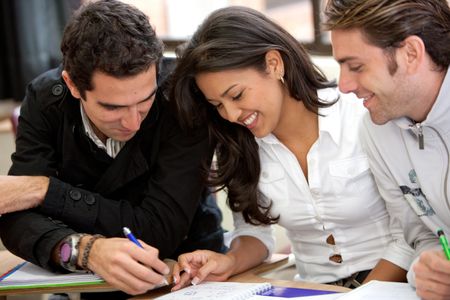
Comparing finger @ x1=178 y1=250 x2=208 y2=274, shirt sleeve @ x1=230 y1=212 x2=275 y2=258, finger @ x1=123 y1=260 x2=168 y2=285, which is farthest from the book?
shirt sleeve @ x1=230 y1=212 x2=275 y2=258

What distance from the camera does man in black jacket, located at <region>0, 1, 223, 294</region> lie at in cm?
208

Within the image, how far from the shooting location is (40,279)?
2.03m

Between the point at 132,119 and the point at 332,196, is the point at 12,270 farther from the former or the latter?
the point at 332,196

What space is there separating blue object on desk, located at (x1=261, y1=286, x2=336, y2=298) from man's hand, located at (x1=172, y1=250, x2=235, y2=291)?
0.65 feet

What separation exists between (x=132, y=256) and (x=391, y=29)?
847mm

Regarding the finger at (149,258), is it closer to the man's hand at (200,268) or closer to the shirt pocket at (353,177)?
the man's hand at (200,268)

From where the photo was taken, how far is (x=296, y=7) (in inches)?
288

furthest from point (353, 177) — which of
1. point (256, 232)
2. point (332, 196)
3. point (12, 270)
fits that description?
point (12, 270)

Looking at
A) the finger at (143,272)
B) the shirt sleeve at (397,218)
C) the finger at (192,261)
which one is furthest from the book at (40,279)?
the shirt sleeve at (397,218)

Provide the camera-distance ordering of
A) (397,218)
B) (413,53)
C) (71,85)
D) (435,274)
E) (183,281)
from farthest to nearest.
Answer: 1. (71,85)
2. (397,218)
3. (183,281)
4. (413,53)
5. (435,274)

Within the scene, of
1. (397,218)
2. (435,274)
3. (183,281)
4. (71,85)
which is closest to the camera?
(435,274)

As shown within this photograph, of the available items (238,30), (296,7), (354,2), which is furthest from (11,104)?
(296,7)

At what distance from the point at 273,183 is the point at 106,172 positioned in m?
0.49

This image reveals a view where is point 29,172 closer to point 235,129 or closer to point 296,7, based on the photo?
point 235,129
